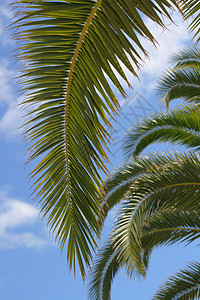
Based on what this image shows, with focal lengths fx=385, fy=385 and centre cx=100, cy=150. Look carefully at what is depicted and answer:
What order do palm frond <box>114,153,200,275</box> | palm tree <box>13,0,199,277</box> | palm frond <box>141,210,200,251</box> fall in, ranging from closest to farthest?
palm tree <box>13,0,199,277</box> < palm frond <box>114,153,200,275</box> < palm frond <box>141,210,200,251</box>

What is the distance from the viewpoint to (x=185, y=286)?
7355mm

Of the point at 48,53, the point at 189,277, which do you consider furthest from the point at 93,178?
the point at 189,277

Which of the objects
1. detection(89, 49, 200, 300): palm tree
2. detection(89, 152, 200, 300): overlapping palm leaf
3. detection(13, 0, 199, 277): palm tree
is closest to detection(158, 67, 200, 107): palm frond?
detection(89, 49, 200, 300): palm tree

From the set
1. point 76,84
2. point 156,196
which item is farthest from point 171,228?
point 76,84

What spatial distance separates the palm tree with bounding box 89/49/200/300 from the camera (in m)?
6.04

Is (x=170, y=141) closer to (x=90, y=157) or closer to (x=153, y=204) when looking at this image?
(x=153, y=204)

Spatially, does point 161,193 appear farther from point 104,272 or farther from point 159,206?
point 104,272

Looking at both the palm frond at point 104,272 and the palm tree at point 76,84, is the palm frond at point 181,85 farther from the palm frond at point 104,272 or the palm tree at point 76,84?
the palm tree at point 76,84

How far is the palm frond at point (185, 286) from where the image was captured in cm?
725

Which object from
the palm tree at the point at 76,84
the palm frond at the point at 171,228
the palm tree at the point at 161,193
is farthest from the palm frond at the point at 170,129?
the palm tree at the point at 76,84

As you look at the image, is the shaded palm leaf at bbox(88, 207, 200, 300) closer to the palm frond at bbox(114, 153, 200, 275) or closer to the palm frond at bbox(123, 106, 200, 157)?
the palm frond at bbox(114, 153, 200, 275)

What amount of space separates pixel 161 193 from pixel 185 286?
2.29 metres

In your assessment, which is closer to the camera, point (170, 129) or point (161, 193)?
point (161, 193)

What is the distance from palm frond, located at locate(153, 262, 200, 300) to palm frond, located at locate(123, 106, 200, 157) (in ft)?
8.06
